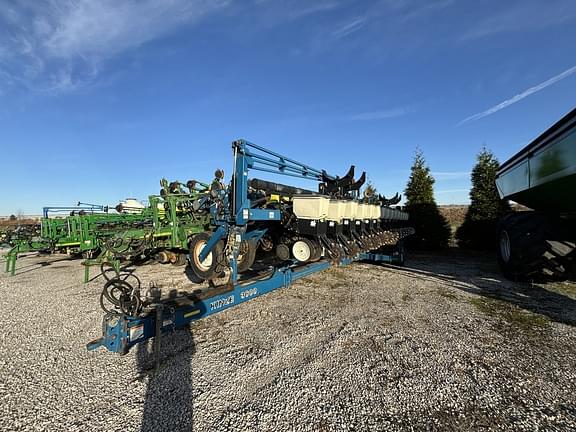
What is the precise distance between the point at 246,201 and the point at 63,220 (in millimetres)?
7623

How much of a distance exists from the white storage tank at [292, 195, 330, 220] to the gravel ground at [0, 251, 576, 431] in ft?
4.38

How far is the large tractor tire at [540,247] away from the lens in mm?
4453

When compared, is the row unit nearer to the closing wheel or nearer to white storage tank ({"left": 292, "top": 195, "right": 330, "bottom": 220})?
white storage tank ({"left": 292, "top": 195, "right": 330, "bottom": 220})

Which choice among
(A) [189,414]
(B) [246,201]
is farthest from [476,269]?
(A) [189,414]

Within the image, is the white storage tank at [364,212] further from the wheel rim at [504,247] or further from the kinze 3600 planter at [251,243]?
the wheel rim at [504,247]

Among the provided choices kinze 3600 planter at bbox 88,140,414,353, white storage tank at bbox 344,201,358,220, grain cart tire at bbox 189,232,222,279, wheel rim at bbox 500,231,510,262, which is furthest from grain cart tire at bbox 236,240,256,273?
wheel rim at bbox 500,231,510,262

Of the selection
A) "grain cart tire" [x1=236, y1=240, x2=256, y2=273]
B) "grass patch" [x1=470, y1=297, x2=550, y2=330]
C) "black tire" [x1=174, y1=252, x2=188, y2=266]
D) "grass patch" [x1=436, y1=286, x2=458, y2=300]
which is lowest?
"grass patch" [x1=470, y1=297, x2=550, y2=330]

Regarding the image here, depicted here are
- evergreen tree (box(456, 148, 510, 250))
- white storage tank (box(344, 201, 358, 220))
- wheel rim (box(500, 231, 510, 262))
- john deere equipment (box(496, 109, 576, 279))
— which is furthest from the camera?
evergreen tree (box(456, 148, 510, 250))

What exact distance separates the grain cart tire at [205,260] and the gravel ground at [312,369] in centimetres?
141

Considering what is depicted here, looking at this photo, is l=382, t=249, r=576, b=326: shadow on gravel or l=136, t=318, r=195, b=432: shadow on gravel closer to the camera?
l=136, t=318, r=195, b=432: shadow on gravel

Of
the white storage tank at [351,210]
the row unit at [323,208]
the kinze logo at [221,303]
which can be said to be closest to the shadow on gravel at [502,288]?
the white storage tank at [351,210]

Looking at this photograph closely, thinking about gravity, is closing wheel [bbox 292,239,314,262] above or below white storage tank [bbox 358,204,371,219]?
below

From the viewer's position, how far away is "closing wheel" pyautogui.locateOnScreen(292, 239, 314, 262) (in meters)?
4.70

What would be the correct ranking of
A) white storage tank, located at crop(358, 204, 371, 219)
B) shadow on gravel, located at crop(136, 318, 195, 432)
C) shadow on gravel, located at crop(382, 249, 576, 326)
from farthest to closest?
white storage tank, located at crop(358, 204, 371, 219)
shadow on gravel, located at crop(382, 249, 576, 326)
shadow on gravel, located at crop(136, 318, 195, 432)
